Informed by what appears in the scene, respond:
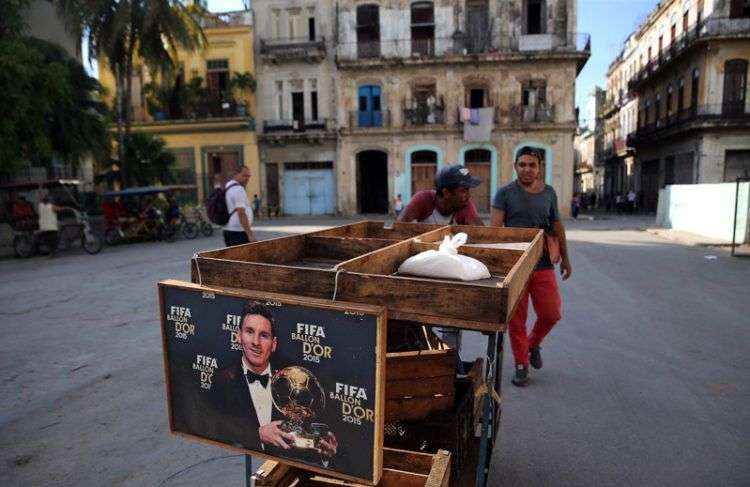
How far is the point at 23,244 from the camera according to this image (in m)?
13.1

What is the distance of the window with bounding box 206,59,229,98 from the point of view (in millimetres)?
27875

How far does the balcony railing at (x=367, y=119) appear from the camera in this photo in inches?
1040

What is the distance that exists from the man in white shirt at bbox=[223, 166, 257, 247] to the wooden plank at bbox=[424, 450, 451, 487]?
434 cm

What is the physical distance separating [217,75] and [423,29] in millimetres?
11688

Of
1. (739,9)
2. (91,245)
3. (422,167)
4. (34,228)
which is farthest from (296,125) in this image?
(739,9)

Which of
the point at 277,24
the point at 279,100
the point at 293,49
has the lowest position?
the point at 279,100

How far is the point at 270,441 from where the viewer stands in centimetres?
192

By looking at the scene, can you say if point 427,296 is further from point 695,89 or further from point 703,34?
point 695,89

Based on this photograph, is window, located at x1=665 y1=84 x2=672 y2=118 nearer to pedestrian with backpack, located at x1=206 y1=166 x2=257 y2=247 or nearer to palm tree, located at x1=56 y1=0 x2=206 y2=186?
palm tree, located at x1=56 y1=0 x2=206 y2=186

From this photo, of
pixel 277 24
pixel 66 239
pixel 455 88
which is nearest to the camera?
pixel 66 239

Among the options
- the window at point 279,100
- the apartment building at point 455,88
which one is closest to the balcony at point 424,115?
the apartment building at point 455,88

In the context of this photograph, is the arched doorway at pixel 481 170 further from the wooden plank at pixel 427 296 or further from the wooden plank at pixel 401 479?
the wooden plank at pixel 427 296

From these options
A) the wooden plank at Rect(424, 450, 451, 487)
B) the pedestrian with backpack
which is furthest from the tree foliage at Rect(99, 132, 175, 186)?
the wooden plank at Rect(424, 450, 451, 487)

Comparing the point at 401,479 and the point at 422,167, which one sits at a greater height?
the point at 422,167
